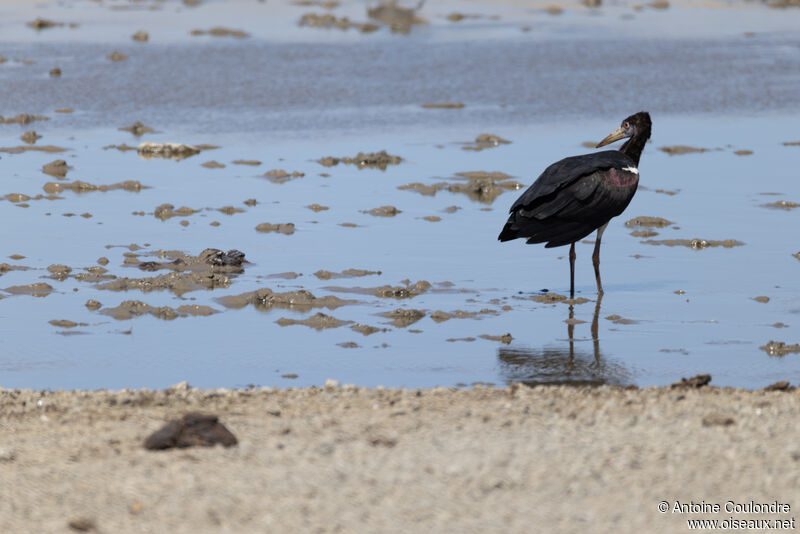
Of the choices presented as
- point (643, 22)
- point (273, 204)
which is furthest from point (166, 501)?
point (643, 22)

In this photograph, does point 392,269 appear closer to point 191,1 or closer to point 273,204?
point 273,204

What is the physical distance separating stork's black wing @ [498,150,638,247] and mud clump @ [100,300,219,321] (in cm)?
244

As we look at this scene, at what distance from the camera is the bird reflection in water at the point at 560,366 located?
896 centimetres

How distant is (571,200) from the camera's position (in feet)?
35.6

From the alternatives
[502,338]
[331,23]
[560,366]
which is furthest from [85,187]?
[331,23]

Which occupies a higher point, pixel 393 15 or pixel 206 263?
pixel 393 15

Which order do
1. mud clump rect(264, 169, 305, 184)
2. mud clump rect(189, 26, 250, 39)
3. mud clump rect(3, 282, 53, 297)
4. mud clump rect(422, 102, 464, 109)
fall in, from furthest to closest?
1. mud clump rect(189, 26, 250, 39)
2. mud clump rect(422, 102, 464, 109)
3. mud clump rect(264, 169, 305, 184)
4. mud clump rect(3, 282, 53, 297)

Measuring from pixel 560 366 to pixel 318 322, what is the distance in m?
1.94

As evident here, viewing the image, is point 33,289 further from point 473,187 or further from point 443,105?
point 443,105

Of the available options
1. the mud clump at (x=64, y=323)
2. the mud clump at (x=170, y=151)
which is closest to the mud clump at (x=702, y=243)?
the mud clump at (x=64, y=323)

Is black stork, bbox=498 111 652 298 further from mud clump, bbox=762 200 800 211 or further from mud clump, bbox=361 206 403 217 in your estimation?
mud clump, bbox=762 200 800 211

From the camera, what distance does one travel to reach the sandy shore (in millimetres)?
6176

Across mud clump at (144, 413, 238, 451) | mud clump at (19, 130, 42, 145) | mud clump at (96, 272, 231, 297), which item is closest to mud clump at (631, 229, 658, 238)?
mud clump at (96, 272, 231, 297)

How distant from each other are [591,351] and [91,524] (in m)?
4.48
